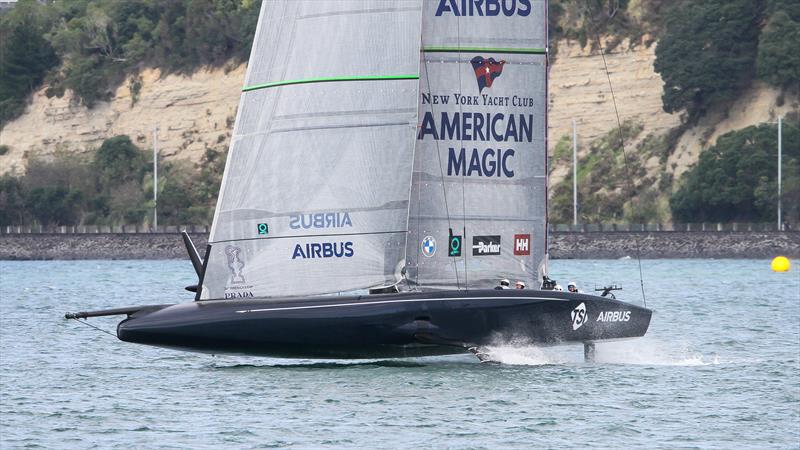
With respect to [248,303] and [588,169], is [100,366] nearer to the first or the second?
[248,303]

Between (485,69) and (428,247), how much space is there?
9.86ft

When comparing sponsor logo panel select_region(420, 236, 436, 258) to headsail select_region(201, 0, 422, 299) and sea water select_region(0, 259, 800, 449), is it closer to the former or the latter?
headsail select_region(201, 0, 422, 299)

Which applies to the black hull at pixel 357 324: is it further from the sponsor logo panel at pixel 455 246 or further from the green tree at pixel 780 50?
the green tree at pixel 780 50

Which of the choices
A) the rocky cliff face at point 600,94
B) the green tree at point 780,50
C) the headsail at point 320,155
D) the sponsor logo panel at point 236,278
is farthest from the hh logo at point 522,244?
the rocky cliff face at point 600,94

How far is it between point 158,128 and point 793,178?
45939 millimetres

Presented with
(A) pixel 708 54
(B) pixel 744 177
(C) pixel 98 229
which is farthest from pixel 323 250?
(C) pixel 98 229

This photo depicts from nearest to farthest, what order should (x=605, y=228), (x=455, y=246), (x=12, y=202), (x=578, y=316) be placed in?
(x=578, y=316) → (x=455, y=246) → (x=605, y=228) → (x=12, y=202)

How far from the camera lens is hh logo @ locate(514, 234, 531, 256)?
88.0 feet

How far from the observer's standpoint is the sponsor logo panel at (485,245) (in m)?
26.6

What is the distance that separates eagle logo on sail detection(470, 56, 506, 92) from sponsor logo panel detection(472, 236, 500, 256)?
2.41m

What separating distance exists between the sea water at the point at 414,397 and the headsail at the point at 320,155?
1.79 metres

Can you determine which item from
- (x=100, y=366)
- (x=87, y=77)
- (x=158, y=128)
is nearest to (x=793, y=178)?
(x=158, y=128)

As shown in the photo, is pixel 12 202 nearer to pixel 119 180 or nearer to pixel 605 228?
pixel 119 180

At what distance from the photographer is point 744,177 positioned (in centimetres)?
8762
